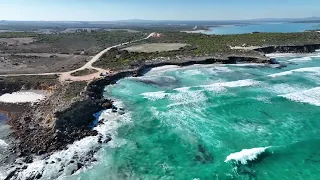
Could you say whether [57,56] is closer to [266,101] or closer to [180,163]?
[266,101]

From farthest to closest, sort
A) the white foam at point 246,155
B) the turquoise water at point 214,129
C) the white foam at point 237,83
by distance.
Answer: the white foam at point 237,83 → the white foam at point 246,155 → the turquoise water at point 214,129

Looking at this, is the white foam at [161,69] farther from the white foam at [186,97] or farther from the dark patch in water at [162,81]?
the white foam at [186,97]

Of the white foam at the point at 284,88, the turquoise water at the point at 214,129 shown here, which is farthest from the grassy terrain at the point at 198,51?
the white foam at the point at 284,88

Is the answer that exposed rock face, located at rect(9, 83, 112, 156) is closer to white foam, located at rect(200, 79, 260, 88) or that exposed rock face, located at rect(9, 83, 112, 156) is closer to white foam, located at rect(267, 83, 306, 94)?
white foam, located at rect(200, 79, 260, 88)

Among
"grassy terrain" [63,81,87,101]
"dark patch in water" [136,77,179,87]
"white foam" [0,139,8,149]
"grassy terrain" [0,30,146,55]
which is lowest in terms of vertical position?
"grassy terrain" [0,30,146,55]

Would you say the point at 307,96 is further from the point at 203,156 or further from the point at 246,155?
the point at 203,156

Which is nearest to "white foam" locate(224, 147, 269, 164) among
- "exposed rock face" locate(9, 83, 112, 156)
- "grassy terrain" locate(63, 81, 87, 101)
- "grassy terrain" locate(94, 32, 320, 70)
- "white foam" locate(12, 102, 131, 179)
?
"white foam" locate(12, 102, 131, 179)
